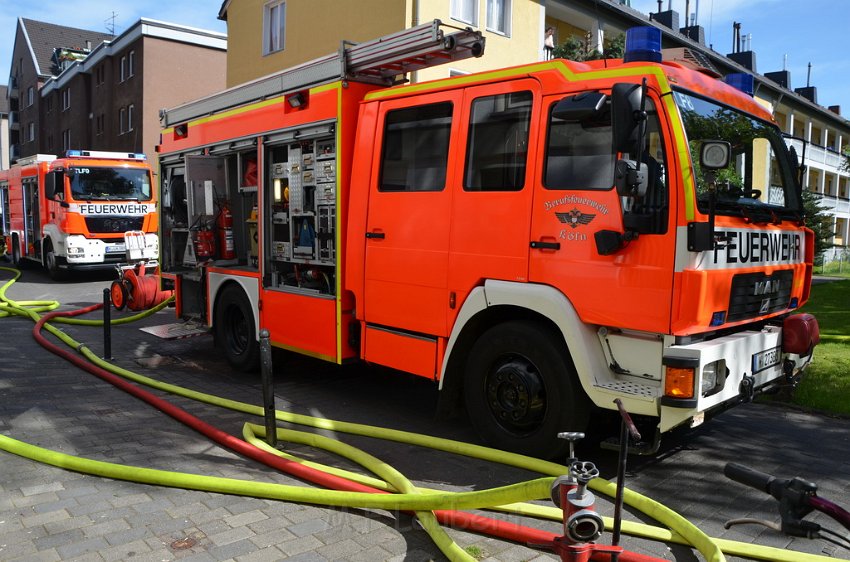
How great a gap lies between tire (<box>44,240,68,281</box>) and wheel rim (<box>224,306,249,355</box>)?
11.3 metres

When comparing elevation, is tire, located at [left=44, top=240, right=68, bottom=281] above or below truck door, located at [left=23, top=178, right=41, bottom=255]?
below

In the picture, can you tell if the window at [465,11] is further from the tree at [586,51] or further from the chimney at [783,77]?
the chimney at [783,77]

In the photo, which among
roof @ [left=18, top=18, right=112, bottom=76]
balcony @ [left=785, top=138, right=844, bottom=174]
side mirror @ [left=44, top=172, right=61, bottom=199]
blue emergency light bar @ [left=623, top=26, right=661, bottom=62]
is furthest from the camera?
roof @ [left=18, top=18, right=112, bottom=76]

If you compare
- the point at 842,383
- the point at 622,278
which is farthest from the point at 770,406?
the point at 622,278

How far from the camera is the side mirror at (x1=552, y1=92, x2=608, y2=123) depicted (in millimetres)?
3995

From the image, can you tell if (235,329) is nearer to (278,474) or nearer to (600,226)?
(278,474)

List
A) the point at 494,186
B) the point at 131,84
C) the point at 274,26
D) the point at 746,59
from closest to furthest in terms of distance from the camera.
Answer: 1. the point at 494,186
2. the point at 274,26
3. the point at 131,84
4. the point at 746,59

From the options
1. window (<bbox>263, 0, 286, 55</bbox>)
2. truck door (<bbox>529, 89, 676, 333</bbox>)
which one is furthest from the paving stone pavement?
window (<bbox>263, 0, 286, 55</bbox>)

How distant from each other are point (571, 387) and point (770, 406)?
3.18 m

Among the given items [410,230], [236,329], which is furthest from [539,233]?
[236,329]

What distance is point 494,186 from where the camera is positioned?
15.5ft

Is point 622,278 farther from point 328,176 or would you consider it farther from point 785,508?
point 328,176

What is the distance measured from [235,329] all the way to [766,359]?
17.7ft

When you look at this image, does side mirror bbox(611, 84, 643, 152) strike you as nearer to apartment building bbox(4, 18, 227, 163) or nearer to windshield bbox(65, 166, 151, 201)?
windshield bbox(65, 166, 151, 201)
